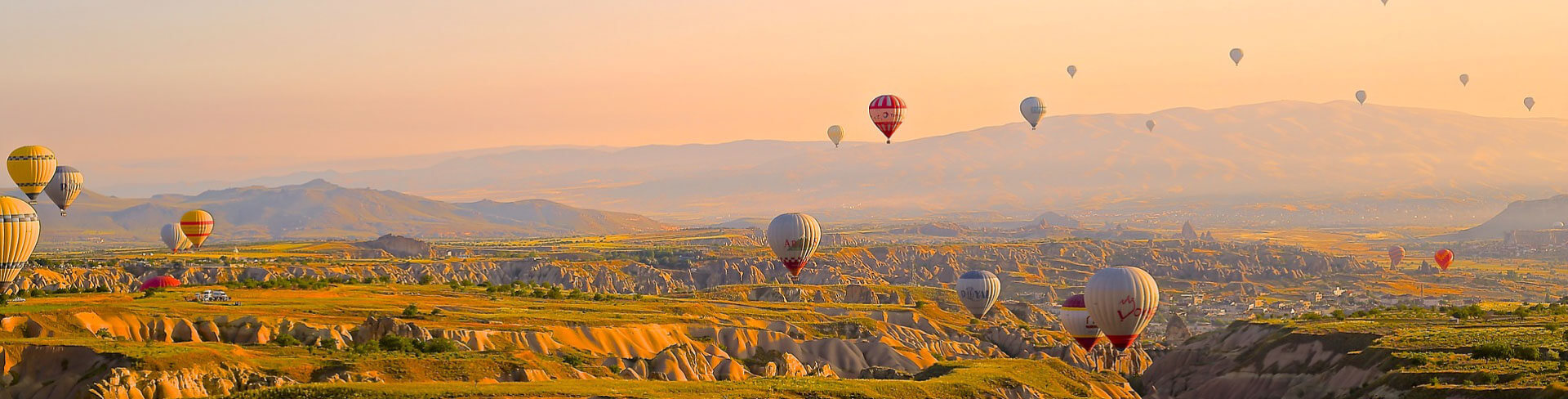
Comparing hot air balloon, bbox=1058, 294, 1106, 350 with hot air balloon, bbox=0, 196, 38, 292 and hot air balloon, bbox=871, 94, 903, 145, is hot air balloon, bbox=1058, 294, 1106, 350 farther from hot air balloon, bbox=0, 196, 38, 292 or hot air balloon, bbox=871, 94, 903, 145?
hot air balloon, bbox=0, 196, 38, 292

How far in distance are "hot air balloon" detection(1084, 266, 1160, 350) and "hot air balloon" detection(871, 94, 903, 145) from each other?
48463 millimetres

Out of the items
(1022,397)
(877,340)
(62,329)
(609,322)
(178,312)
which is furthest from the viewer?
(877,340)

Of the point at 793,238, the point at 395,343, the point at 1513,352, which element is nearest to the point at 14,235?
the point at 395,343

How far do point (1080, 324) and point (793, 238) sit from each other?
2422 cm

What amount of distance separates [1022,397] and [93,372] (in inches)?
1791

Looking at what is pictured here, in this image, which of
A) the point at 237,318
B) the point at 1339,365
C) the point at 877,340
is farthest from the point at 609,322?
the point at 1339,365

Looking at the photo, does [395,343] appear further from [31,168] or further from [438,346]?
[31,168]

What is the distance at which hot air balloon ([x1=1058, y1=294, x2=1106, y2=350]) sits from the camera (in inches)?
4830

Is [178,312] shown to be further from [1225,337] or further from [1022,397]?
[1225,337]

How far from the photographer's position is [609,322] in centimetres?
11688

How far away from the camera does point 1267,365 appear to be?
369 ft

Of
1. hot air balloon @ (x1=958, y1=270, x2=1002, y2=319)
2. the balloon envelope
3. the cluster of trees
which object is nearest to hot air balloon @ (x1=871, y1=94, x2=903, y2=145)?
the balloon envelope

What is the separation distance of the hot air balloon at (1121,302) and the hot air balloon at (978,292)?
2325 inches

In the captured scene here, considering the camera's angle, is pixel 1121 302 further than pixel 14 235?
Yes
